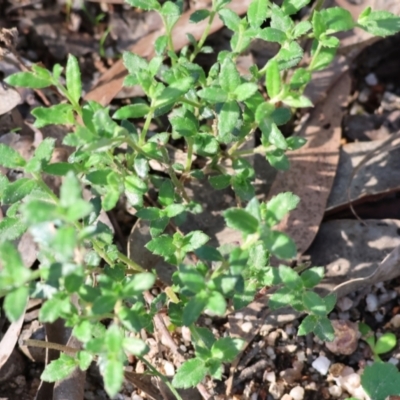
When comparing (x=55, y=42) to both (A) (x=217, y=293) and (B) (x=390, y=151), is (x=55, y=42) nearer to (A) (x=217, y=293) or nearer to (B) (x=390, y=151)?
(B) (x=390, y=151)

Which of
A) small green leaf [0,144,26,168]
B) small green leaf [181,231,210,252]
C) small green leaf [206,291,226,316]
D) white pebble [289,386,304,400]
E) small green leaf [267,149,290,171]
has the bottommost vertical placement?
white pebble [289,386,304,400]

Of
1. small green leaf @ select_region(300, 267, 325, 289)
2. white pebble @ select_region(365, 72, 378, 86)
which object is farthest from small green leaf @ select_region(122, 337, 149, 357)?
white pebble @ select_region(365, 72, 378, 86)

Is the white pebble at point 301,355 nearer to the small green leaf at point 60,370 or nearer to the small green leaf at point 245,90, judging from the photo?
the small green leaf at point 60,370

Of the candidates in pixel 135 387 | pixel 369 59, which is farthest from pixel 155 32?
pixel 135 387

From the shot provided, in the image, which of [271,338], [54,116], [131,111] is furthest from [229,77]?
[271,338]

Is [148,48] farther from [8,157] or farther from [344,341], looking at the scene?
[344,341]

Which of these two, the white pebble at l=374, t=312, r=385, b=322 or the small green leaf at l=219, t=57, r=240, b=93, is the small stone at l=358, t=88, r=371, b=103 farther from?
the small green leaf at l=219, t=57, r=240, b=93
